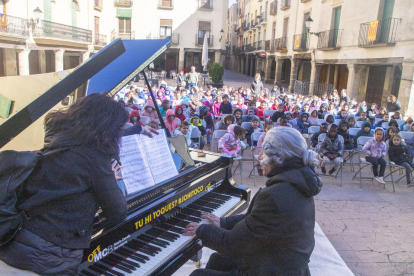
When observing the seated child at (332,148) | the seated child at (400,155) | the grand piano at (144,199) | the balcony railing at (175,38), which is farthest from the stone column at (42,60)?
the seated child at (400,155)

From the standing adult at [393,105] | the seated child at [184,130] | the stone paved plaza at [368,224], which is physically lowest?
the stone paved plaza at [368,224]

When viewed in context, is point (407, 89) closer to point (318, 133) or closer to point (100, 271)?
point (318, 133)

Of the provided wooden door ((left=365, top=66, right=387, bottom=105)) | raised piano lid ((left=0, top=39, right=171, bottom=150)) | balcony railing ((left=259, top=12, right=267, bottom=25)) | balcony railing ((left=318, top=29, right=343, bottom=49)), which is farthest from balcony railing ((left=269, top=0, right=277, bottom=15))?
raised piano lid ((left=0, top=39, right=171, bottom=150))

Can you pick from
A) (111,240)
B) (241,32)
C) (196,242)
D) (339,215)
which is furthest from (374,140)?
(241,32)

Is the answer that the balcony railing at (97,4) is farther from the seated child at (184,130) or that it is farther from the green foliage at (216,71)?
the seated child at (184,130)

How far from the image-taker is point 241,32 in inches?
1645

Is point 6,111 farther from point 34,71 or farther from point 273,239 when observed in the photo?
point 34,71

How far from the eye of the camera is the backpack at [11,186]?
4.26 ft

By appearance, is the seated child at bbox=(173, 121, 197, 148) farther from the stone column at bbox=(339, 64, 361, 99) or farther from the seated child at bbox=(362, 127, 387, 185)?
the stone column at bbox=(339, 64, 361, 99)

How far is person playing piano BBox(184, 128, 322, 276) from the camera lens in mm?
1596

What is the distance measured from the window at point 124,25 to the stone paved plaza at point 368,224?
26413 millimetres

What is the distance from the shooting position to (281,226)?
1587 millimetres

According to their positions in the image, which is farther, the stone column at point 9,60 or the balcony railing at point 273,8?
the balcony railing at point 273,8

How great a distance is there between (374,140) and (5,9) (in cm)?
1813
